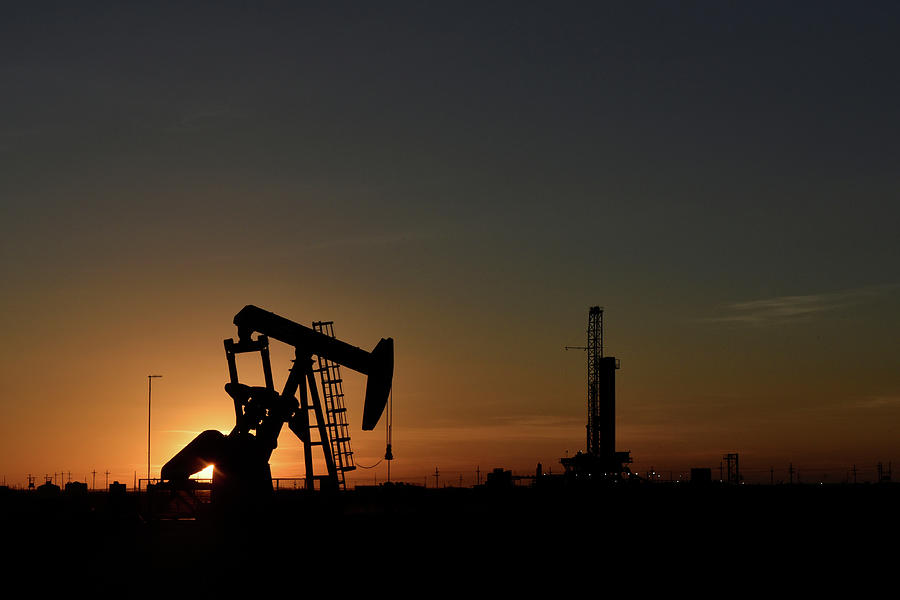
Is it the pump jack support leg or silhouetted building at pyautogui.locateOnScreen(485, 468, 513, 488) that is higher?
the pump jack support leg

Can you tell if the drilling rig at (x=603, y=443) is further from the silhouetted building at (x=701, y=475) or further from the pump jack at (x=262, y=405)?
the pump jack at (x=262, y=405)

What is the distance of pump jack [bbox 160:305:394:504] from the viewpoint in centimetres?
3134

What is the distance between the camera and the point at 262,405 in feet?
105

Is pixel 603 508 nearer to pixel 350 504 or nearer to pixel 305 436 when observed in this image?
pixel 350 504

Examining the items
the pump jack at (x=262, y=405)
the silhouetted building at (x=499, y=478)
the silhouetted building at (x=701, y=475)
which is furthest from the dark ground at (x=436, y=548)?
the silhouetted building at (x=701, y=475)

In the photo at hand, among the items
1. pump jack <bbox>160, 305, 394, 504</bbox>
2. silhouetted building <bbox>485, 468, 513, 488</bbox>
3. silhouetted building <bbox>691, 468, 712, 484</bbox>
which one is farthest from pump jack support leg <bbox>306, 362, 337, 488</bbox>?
silhouetted building <bbox>691, 468, 712, 484</bbox>

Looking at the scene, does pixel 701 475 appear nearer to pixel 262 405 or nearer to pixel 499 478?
pixel 499 478

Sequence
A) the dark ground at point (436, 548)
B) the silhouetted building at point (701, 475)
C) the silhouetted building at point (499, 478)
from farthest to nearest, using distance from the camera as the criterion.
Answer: the silhouetted building at point (701, 475) → the silhouetted building at point (499, 478) → the dark ground at point (436, 548)

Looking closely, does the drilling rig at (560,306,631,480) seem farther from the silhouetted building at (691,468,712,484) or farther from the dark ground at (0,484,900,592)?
the dark ground at (0,484,900,592)

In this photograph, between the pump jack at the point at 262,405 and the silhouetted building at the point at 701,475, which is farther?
the silhouetted building at the point at 701,475

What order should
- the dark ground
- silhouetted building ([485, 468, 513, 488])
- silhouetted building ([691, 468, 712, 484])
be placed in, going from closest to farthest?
the dark ground → silhouetted building ([485, 468, 513, 488]) → silhouetted building ([691, 468, 712, 484])

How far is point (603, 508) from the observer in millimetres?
55812

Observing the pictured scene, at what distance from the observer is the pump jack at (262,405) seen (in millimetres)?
31344

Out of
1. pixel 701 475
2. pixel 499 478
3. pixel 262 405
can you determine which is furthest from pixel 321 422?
pixel 701 475
